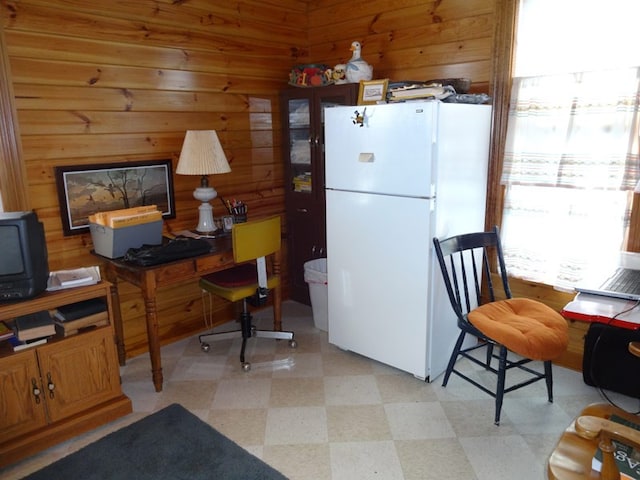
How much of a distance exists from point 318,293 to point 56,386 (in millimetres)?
1646

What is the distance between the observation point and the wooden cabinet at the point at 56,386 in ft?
6.69

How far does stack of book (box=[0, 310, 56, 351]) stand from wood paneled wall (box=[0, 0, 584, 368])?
0.49 meters

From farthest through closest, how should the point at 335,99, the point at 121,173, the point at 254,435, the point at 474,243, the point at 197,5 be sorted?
the point at 335,99 → the point at 197,5 → the point at 121,173 → the point at 474,243 → the point at 254,435

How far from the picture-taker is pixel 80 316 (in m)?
2.25

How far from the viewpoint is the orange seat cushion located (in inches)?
81.7

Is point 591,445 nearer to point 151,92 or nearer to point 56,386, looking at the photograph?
point 56,386

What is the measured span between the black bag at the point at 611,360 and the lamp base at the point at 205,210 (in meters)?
2.27

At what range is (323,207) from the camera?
11.4ft

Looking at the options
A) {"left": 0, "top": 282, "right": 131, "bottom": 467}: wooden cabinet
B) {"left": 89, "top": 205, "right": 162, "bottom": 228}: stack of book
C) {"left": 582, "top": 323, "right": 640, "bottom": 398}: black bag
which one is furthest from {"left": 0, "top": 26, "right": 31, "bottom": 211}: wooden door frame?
{"left": 582, "top": 323, "right": 640, "bottom": 398}: black bag

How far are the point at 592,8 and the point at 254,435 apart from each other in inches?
104

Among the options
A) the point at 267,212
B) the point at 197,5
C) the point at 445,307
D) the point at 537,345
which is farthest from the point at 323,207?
the point at 537,345

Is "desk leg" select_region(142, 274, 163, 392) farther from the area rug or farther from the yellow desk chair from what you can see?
the yellow desk chair

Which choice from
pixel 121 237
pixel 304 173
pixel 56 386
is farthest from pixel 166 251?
pixel 304 173

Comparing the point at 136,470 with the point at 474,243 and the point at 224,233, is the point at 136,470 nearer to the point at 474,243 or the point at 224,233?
the point at 224,233
